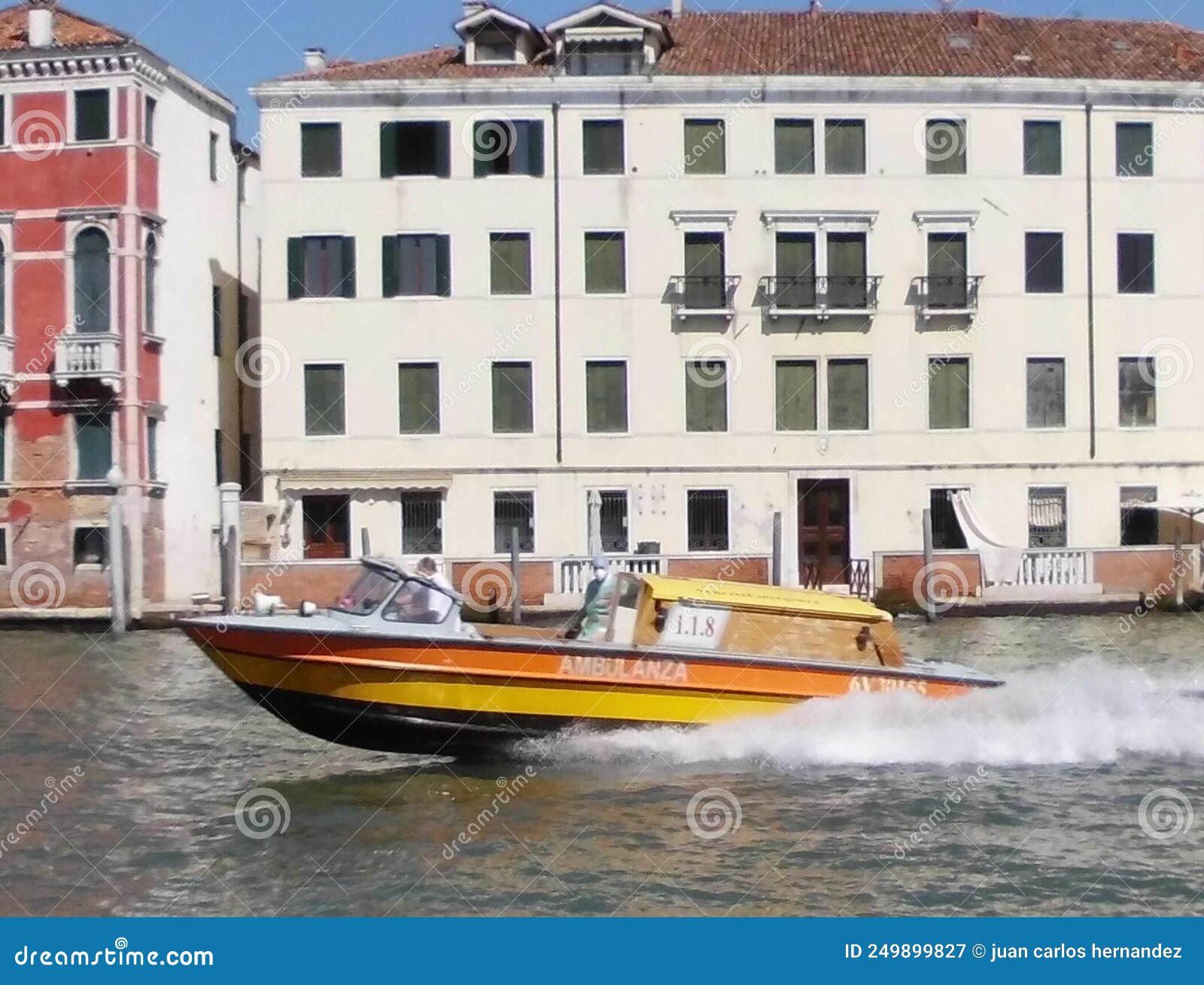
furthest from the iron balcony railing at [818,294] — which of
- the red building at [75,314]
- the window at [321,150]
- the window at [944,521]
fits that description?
the red building at [75,314]

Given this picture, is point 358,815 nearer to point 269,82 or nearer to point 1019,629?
point 1019,629

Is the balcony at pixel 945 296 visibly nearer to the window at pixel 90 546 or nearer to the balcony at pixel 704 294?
the balcony at pixel 704 294

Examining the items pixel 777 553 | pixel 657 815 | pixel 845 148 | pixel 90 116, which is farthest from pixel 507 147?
pixel 657 815

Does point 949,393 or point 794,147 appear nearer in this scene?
point 794,147

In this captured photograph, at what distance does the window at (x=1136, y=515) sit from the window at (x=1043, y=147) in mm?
6307

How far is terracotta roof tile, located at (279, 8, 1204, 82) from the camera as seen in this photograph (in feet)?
107

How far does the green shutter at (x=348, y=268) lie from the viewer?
32.1 meters

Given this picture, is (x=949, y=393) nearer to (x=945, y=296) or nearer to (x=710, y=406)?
(x=945, y=296)

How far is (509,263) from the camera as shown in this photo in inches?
1267

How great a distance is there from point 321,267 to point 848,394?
10.3 meters

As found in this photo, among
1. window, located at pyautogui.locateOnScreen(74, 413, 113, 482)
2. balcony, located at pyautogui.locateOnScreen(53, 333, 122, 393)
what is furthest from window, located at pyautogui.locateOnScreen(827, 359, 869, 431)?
window, located at pyautogui.locateOnScreen(74, 413, 113, 482)

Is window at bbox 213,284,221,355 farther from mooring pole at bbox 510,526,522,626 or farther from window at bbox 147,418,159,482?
mooring pole at bbox 510,526,522,626

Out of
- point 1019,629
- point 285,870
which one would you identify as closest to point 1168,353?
point 1019,629

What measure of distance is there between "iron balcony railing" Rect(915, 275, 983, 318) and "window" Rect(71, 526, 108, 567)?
51.6ft
